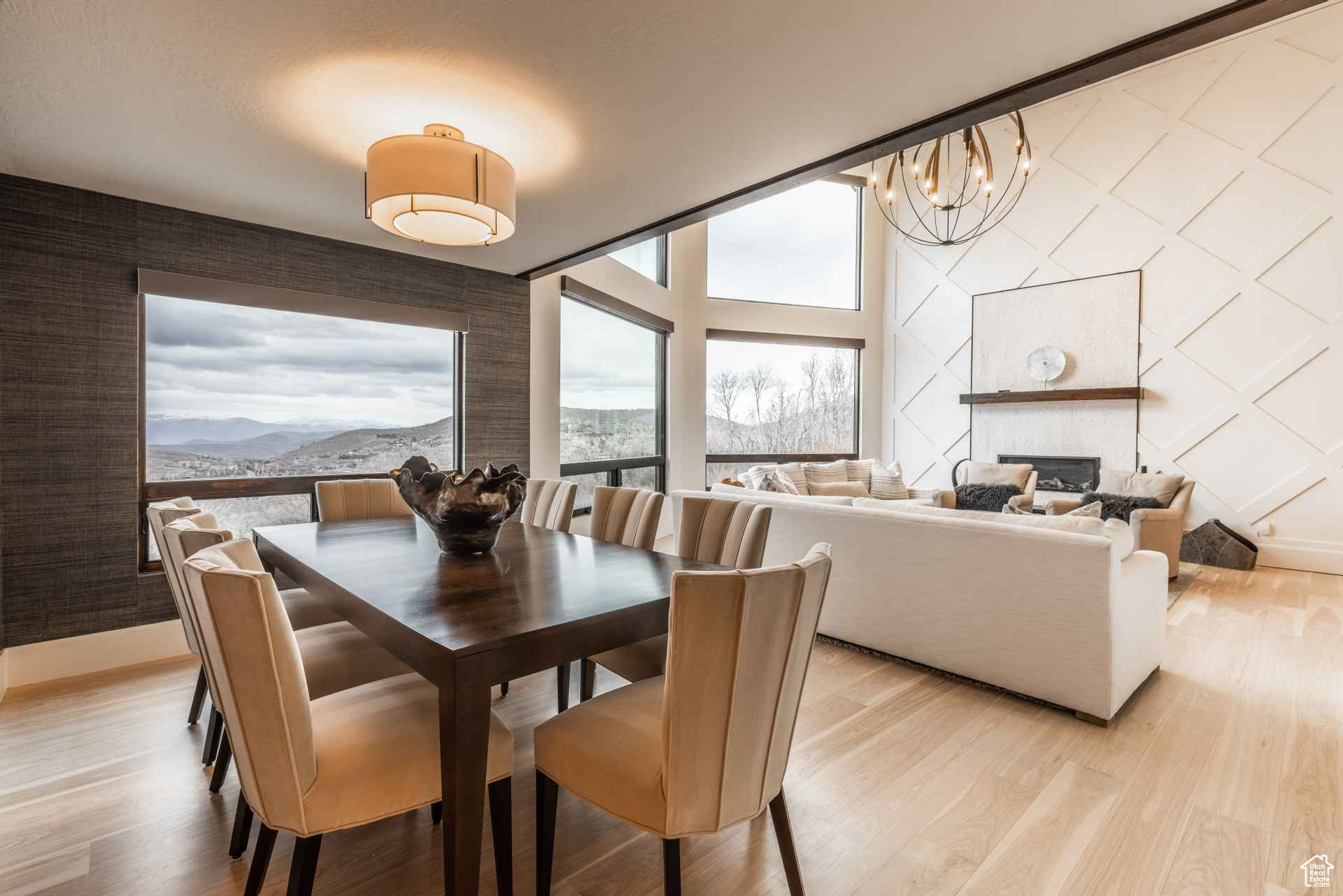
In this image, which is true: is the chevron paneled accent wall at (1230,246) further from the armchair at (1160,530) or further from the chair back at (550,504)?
the chair back at (550,504)

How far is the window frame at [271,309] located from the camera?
3006 mm

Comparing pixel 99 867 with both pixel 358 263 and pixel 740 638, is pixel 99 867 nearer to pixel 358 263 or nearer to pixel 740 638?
pixel 740 638

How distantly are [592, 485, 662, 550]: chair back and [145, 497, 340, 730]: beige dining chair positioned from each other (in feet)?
3.77

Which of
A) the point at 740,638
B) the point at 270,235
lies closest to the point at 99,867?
the point at 740,638

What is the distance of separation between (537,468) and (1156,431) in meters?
5.96

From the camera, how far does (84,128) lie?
7.20 feet

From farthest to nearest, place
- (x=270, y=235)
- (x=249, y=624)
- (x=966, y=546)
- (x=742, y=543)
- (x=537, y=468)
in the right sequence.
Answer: (x=537, y=468) → (x=270, y=235) → (x=966, y=546) → (x=742, y=543) → (x=249, y=624)

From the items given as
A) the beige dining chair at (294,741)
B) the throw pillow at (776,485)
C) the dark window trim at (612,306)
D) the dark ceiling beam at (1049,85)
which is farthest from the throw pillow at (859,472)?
the beige dining chair at (294,741)

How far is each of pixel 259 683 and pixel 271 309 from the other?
294cm

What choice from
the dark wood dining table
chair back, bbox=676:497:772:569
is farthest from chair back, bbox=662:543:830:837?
chair back, bbox=676:497:772:569

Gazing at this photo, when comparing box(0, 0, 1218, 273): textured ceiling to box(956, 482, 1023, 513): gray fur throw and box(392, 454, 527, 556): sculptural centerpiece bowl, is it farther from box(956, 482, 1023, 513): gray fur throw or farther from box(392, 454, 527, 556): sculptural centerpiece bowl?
box(956, 482, 1023, 513): gray fur throw

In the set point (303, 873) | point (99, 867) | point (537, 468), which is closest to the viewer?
point (303, 873)

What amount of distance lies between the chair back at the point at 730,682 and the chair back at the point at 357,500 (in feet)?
7.43

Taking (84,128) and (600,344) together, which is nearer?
(84,128)
